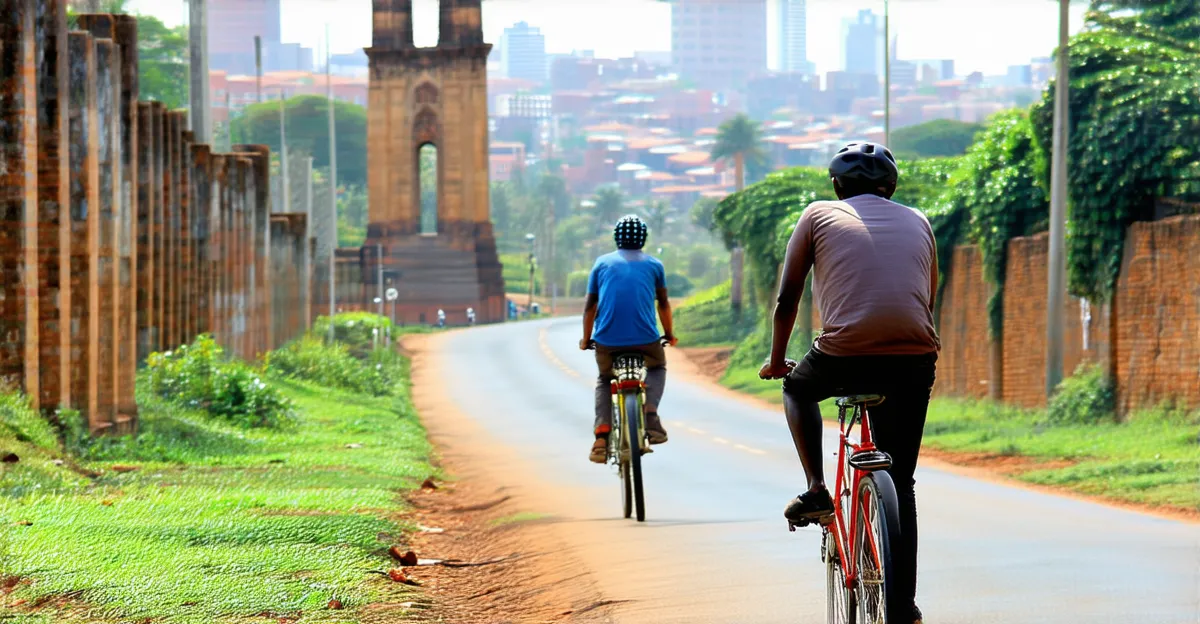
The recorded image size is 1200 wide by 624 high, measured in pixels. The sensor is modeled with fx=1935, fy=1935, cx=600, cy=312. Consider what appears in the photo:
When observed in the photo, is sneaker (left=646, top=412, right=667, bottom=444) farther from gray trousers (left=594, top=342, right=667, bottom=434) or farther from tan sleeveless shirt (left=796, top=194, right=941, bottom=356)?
tan sleeveless shirt (left=796, top=194, right=941, bottom=356)

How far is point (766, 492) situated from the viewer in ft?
52.0

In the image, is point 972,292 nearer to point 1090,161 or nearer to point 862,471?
point 1090,161

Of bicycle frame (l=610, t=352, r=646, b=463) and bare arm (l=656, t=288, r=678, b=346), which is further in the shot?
bare arm (l=656, t=288, r=678, b=346)

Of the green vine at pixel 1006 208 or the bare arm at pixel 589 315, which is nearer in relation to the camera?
the bare arm at pixel 589 315

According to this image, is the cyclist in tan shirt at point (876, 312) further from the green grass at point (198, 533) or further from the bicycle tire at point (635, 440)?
the bicycle tire at point (635, 440)

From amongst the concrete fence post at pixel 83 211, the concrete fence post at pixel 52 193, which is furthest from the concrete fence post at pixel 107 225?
the concrete fence post at pixel 52 193

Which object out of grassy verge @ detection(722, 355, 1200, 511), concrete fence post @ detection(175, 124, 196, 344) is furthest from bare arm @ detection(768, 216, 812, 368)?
concrete fence post @ detection(175, 124, 196, 344)

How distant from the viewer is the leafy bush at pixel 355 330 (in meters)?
53.9

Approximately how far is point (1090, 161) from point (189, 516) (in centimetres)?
1549

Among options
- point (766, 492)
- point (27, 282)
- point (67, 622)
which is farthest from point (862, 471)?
point (27, 282)

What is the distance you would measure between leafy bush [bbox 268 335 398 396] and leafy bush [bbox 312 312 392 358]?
13.2m

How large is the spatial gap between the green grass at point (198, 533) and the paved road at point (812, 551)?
1.40m

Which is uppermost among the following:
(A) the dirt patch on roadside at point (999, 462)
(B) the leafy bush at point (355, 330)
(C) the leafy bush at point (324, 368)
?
(A) the dirt patch on roadside at point (999, 462)

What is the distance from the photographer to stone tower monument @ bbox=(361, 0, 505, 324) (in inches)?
3895
